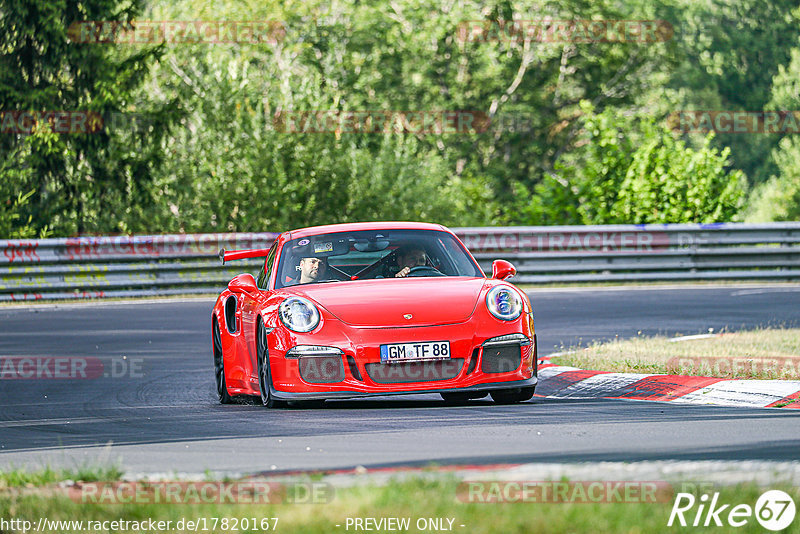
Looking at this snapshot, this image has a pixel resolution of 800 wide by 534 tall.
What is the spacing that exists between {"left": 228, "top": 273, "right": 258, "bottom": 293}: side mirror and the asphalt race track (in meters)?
0.88

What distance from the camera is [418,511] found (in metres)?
5.03

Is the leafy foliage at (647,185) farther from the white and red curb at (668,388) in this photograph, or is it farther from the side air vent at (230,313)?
the side air vent at (230,313)

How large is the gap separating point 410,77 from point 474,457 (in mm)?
43549

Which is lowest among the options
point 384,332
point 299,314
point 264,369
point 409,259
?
point 264,369

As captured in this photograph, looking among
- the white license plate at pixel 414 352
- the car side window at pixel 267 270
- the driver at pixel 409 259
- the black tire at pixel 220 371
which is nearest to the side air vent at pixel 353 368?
the white license plate at pixel 414 352

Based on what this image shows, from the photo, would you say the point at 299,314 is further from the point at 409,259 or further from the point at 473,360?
the point at 409,259

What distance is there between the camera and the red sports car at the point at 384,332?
9234mm

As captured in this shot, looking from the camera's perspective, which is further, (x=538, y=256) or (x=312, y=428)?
(x=538, y=256)

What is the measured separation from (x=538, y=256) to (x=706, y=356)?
525 inches

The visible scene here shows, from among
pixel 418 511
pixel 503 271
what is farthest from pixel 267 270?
pixel 418 511

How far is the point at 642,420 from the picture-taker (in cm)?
843

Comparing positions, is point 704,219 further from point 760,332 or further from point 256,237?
point 760,332

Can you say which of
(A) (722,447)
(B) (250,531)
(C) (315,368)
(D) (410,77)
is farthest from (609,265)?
(D) (410,77)

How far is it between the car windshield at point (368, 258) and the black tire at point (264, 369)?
519 millimetres
